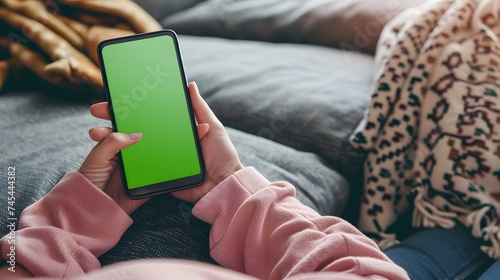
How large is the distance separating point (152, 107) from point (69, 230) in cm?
16

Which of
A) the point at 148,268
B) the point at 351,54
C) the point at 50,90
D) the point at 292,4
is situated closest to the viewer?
the point at 148,268

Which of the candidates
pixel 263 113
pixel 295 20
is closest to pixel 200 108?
pixel 263 113

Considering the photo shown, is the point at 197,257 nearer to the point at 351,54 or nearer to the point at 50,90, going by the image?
the point at 50,90

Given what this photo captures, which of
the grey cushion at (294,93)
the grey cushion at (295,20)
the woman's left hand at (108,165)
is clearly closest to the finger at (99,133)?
the woman's left hand at (108,165)

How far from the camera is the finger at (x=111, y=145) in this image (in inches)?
21.6

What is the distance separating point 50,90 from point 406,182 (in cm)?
67

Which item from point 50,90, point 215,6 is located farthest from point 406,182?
point 215,6

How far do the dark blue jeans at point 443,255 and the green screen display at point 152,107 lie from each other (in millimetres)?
320

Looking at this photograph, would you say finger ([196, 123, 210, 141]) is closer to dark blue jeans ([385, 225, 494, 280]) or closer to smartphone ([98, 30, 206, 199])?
smartphone ([98, 30, 206, 199])

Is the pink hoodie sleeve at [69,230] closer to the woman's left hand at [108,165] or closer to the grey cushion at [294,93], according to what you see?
the woman's left hand at [108,165]

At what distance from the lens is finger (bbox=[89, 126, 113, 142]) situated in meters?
0.55

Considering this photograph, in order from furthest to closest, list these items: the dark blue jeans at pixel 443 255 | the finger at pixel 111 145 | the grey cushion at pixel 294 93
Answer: the grey cushion at pixel 294 93 < the dark blue jeans at pixel 443 255 < the finger at pixel 111 145

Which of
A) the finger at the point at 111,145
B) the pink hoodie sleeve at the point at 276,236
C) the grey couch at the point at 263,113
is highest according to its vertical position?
the finger at the point at 111,145

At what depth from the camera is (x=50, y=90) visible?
3.13 feet
